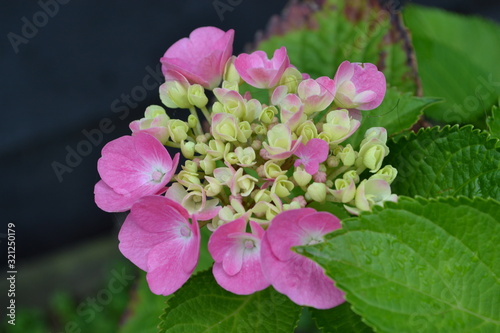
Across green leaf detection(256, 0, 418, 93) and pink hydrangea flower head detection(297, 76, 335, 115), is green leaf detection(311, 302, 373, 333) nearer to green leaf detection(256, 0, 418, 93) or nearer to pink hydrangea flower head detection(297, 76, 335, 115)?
pink hydrangea flower head detection(297, 76, 335, 115)

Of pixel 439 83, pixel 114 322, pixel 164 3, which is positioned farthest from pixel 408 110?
pixel 114 322

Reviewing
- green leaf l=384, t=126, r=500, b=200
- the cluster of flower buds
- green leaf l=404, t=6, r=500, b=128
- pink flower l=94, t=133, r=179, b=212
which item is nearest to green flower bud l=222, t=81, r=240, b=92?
the cluster of flower buds

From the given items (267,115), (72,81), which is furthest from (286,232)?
(72,81)

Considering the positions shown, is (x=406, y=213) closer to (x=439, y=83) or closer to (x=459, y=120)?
(x=459, y=120)

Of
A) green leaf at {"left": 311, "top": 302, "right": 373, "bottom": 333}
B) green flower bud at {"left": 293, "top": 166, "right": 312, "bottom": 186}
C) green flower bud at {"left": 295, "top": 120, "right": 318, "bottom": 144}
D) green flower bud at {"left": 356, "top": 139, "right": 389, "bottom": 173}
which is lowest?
green leaf at {"left": 311, "top": 302, "right": 373, "bottom": 333}

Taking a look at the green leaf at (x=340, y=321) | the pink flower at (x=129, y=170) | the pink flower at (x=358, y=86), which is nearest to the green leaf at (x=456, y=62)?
the pink flower at (x=358, y=86)

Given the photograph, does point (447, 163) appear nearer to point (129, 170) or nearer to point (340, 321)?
point (340, 321)
